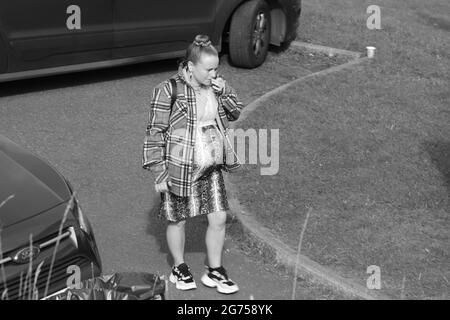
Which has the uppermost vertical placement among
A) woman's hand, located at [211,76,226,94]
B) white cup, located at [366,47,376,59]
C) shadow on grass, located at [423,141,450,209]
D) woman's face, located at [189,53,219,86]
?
woman's face, located at [189,53,219,86]

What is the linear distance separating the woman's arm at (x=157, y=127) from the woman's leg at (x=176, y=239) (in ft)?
1.42

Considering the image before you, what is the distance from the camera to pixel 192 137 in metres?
5.44

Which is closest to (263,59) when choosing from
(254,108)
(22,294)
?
(254,108)

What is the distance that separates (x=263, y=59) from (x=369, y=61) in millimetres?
1239

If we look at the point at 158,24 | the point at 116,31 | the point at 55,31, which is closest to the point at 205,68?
the point at 55,31

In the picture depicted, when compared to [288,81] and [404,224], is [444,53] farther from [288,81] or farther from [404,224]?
[404,224]

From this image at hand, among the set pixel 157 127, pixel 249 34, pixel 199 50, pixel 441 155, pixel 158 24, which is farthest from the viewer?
pixel 249 34

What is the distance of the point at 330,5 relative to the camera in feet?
47.2

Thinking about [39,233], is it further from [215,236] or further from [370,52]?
[370,52]

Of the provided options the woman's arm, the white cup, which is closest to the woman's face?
the woman's arm

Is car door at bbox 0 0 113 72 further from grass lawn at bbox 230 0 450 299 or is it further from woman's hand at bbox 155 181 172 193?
woman's hand at bbox 155 181 172 193

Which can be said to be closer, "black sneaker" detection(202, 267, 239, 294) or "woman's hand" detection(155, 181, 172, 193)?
"woman's hand" detection(155, 181, 172, 193)

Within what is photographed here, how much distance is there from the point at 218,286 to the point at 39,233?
53.3 inches

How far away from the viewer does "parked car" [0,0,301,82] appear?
8820mm
